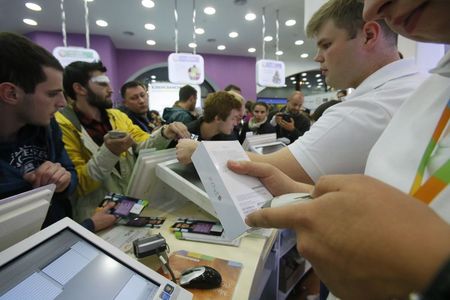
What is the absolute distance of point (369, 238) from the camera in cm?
26

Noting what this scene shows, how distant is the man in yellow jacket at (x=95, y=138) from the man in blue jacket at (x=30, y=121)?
243 millimetres

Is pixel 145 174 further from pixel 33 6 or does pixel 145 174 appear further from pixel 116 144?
pixel 33 6

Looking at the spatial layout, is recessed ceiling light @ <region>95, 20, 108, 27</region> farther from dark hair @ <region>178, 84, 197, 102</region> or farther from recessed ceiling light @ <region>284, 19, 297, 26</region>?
recessed ceiling light @ <region>284, 19, 297, 26</region>

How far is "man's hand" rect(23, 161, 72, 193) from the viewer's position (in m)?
0.93

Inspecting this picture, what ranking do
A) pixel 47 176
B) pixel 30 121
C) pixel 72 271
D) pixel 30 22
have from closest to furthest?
pixel 72 271
pixel 47 176
pixel 30 121
pixel 30 22

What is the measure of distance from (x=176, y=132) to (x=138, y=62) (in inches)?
296

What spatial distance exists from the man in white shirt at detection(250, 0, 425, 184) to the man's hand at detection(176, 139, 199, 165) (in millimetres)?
289

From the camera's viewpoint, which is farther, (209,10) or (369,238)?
(209,10)

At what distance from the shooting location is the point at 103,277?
21.0 inches

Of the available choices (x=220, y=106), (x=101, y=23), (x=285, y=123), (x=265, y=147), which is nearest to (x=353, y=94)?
(x=265, y=147)

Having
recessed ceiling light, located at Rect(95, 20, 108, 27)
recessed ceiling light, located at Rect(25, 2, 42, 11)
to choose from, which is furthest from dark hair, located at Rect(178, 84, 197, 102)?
recessed ceiling light, located at Rect(25, 2, 42, 11)

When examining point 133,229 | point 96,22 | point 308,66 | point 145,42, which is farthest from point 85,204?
point 308,66

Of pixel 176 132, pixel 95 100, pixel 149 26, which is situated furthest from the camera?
pixel 149 26

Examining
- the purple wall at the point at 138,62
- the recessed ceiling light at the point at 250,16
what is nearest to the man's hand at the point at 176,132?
the recessed ceiling light at the point at 250,16
